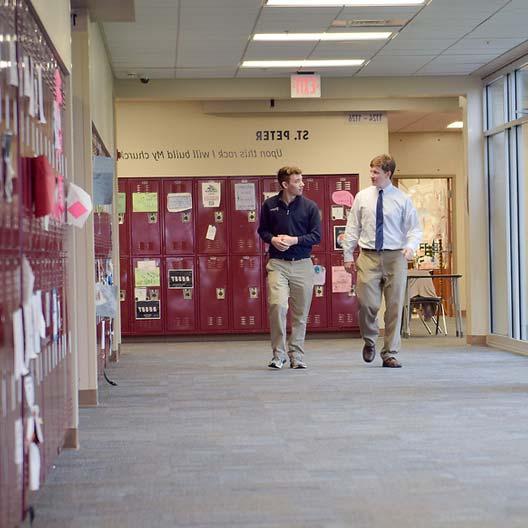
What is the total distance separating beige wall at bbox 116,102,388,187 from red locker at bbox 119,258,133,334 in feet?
3.66

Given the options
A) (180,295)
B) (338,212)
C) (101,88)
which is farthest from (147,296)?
(101,88)

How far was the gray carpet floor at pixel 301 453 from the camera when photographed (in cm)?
334

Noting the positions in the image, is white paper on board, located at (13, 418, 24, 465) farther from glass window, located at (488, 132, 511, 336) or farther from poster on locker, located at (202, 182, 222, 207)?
poster on locker, located at (202, 182, 222, 207)

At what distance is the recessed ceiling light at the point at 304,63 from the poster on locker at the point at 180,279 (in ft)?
9.53

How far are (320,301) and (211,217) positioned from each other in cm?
167

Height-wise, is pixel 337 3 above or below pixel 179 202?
above

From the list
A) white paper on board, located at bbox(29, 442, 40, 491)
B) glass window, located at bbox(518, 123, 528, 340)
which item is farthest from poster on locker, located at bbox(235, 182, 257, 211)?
white paper on board, located at bbox(29, 442, 40, 491)

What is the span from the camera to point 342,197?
11742 millimetres

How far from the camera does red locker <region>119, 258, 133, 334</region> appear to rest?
1156 cm

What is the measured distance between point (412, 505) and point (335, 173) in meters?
8.61

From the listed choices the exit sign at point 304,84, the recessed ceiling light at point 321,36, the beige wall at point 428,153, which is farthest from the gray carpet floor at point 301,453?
the beige wall at point 428,153

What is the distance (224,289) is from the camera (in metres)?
11.8

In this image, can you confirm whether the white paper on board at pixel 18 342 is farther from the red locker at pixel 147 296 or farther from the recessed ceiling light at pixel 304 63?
the red locker at pixel 147 296

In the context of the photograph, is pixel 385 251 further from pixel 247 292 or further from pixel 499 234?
pixel 247 292
